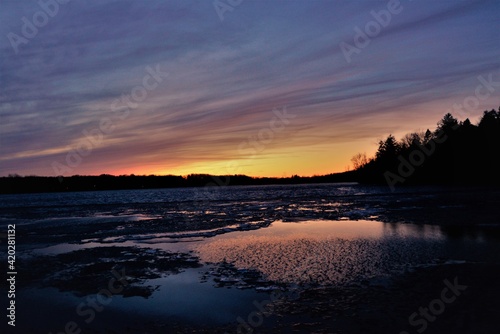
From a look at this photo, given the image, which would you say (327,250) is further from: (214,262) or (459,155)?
(459,155)

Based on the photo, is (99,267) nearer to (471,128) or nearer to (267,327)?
(267,327)

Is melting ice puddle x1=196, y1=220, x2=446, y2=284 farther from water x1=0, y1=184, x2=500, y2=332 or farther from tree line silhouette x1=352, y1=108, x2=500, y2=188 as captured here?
tree line silhouette x1=352, y1=108, x2=500, y2=188

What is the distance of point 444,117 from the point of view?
10131 centimetres

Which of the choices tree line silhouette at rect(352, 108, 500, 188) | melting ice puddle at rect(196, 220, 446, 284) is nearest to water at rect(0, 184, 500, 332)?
melting ice puddle at rect(196, 220, 446, 284)

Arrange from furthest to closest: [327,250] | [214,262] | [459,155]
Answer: [459,155] < [327,250] < [214,262]

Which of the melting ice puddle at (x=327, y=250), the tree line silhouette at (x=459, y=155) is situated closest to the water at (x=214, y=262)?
the melting ice puddle at (x=327, y=250)

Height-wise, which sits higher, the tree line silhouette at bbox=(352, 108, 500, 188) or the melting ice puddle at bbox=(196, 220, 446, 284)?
the tree line silhouette at bbox=(352, 108, 500, 188)

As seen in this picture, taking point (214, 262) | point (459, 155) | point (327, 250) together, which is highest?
point (459, 155)

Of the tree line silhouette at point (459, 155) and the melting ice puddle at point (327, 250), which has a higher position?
the tree line silhouette at point (459, 155)

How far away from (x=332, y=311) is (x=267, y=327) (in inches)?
65.2

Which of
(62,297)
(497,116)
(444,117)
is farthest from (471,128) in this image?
(62,297)

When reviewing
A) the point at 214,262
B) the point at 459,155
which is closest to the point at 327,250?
the point at 214,262

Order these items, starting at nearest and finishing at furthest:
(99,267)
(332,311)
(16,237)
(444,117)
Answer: (332,311) < (99,267) < (16,237) < (444,117)

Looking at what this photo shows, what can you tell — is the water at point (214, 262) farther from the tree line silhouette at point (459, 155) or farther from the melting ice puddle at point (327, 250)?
the tree line silhouette at point (459, 155)
